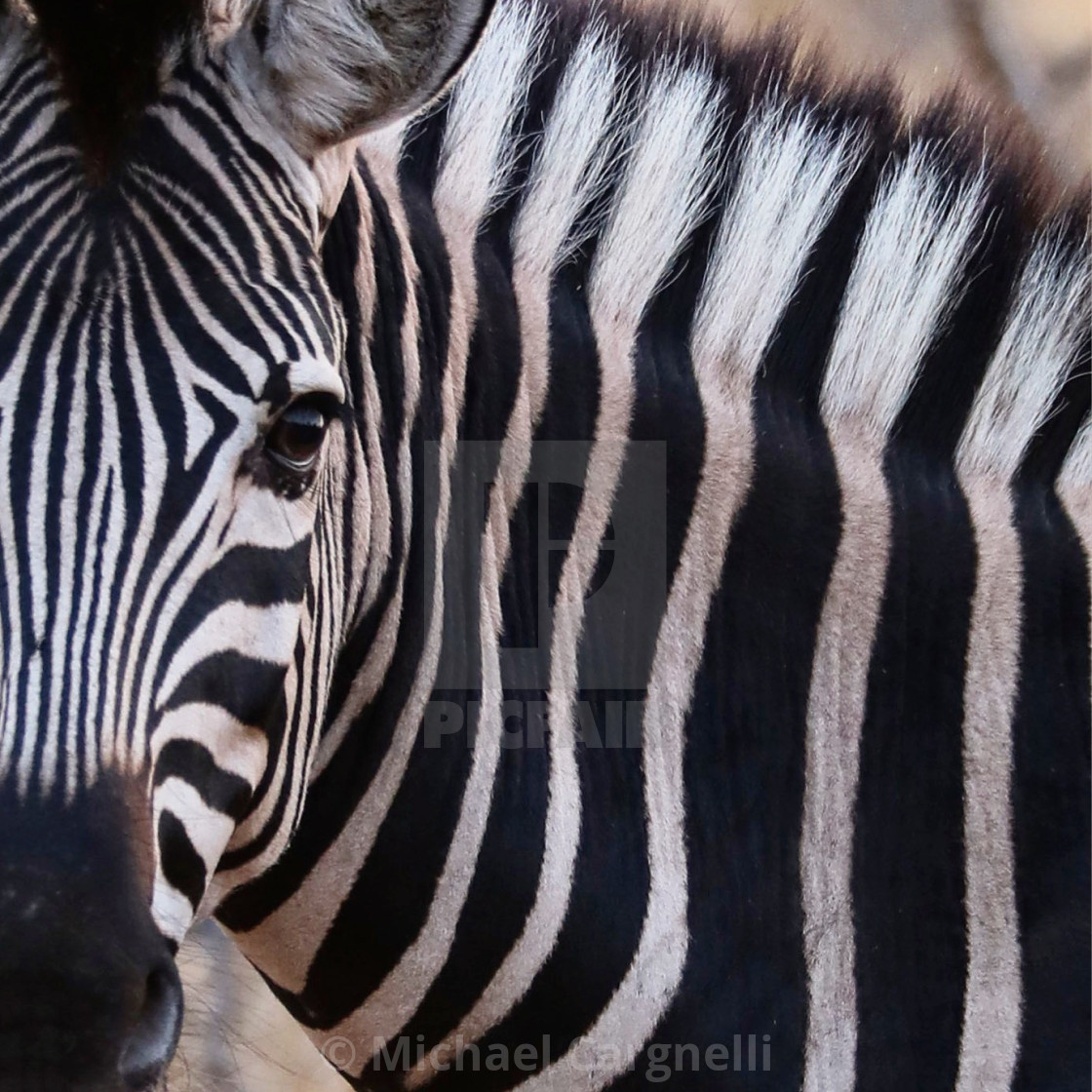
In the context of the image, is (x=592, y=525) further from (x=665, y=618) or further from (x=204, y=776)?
(x=204, y=776)

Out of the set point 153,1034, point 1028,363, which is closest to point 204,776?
point 153,1034

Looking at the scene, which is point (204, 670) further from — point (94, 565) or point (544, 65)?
point (544, 65)

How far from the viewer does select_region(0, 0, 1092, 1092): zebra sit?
205 centimetres

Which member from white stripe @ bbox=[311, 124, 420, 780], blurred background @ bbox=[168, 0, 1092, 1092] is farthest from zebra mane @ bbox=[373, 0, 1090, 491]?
blurred background @ bbox=[168, 0, 1092, 1092]

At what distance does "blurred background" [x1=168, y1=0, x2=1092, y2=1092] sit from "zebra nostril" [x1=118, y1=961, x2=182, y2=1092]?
3.20 m

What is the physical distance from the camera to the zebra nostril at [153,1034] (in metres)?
1.83

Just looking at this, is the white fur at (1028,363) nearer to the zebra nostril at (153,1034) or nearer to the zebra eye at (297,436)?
the zebra eye at (297,436)

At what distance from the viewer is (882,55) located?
18.2 feet

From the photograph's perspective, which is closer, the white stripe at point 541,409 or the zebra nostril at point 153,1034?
the zebra nostril at point 153,1034

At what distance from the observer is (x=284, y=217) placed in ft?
7.04

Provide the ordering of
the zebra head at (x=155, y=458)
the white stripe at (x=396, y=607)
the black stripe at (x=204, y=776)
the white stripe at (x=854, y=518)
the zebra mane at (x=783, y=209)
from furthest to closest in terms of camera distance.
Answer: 1. the zebra mane at (x=783, y=209)
2. the white stripe at (x=854, y=518)
3. the white stripe at (x=396, y=607)
4. the black stripe at (x=204, y=776)
5. the zebra head at (x=155, y=458)

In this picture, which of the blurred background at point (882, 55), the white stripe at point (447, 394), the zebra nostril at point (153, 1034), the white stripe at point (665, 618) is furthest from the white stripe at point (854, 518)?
the blurred background at point (882, 55)

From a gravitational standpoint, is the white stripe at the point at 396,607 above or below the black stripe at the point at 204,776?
above

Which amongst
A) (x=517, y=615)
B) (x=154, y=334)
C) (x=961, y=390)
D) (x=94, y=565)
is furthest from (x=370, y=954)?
(x=961, y=390)
